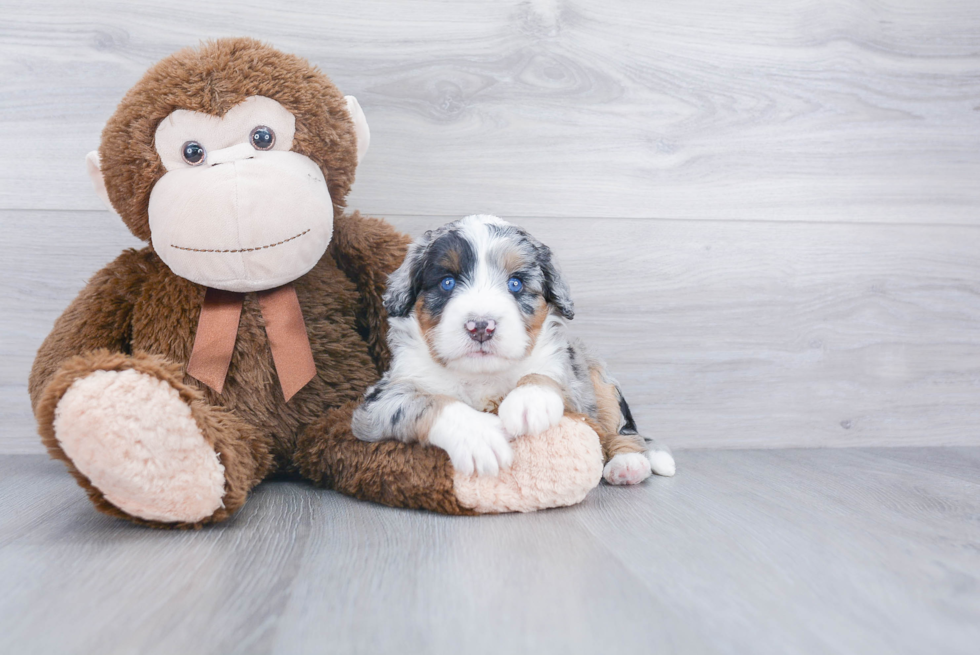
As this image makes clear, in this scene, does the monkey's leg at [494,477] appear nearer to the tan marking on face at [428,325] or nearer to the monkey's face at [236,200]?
the tan marking on face at [428,325]

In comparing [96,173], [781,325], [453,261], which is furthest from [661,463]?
[96,173]

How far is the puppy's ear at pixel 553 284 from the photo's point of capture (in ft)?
5.02

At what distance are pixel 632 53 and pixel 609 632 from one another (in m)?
1.68

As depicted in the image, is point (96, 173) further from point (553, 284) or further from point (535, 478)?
point (535, 478)

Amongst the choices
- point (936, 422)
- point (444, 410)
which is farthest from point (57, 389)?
point (936, 422)

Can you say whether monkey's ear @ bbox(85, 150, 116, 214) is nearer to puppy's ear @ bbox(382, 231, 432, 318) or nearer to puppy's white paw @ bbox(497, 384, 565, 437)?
puppy's ear @ bbox(382, 231, 432, 318)

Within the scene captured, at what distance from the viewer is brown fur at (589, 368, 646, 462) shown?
1.72 meters

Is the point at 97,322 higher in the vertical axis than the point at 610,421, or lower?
higher

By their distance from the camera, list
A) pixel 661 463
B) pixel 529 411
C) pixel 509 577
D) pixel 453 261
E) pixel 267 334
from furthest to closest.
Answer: pixel 661 463, pixel 267 334, pixel 453 261, pixel 529 411, pixel 509 577

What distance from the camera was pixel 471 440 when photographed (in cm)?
129

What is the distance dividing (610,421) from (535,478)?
434 millimetres

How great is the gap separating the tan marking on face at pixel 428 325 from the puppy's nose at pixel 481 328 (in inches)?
4.0

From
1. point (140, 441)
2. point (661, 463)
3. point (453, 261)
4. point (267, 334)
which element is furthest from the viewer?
point (661, 463)

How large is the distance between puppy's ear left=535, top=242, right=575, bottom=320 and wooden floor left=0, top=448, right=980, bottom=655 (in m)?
0.43
